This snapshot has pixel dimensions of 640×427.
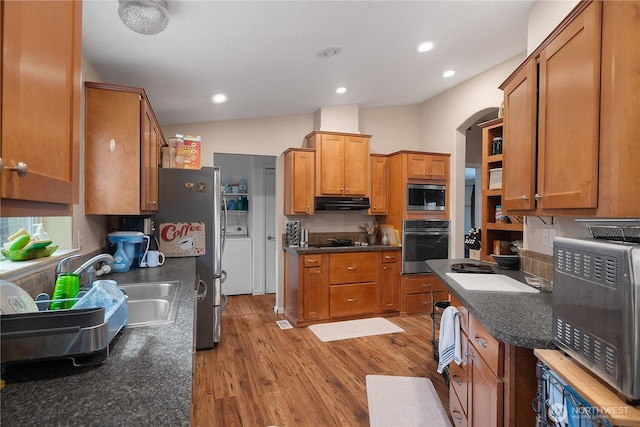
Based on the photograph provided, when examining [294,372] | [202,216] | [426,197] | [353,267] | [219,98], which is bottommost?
[294,372]

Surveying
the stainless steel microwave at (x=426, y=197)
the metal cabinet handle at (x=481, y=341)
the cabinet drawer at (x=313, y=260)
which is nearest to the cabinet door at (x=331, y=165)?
the cabinet drawer at (x=313, y=260)

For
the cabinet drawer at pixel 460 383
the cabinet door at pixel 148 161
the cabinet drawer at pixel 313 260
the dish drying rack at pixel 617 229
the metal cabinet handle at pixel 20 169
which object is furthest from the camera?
the cabinet drawer at pixel 313 260

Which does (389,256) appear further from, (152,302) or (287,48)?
(152,302)

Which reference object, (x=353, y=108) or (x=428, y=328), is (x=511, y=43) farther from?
(x=428, y=328)

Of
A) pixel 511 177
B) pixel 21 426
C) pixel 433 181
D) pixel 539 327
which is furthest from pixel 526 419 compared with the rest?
pixel 433 181

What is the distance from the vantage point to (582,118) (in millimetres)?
1366

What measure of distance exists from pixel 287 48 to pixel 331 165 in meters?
1.85

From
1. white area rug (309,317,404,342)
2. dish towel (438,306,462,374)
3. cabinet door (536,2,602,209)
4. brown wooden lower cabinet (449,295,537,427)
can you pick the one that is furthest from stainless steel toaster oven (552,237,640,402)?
white area rug (309,317,404,342)

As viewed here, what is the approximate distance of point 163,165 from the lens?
10.2 ft

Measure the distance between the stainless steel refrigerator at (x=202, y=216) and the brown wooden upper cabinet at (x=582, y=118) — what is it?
2.50 metres

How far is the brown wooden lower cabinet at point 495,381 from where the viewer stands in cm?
123

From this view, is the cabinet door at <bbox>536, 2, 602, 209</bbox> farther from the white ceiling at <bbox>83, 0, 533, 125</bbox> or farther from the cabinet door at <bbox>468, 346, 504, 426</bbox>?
the white ceiling at <bbox>83, 0, 533, 125</bbox>

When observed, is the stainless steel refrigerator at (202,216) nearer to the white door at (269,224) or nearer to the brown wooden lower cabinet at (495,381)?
the white door at (269,224)

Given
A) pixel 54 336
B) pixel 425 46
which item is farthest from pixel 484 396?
pixel 425 46
